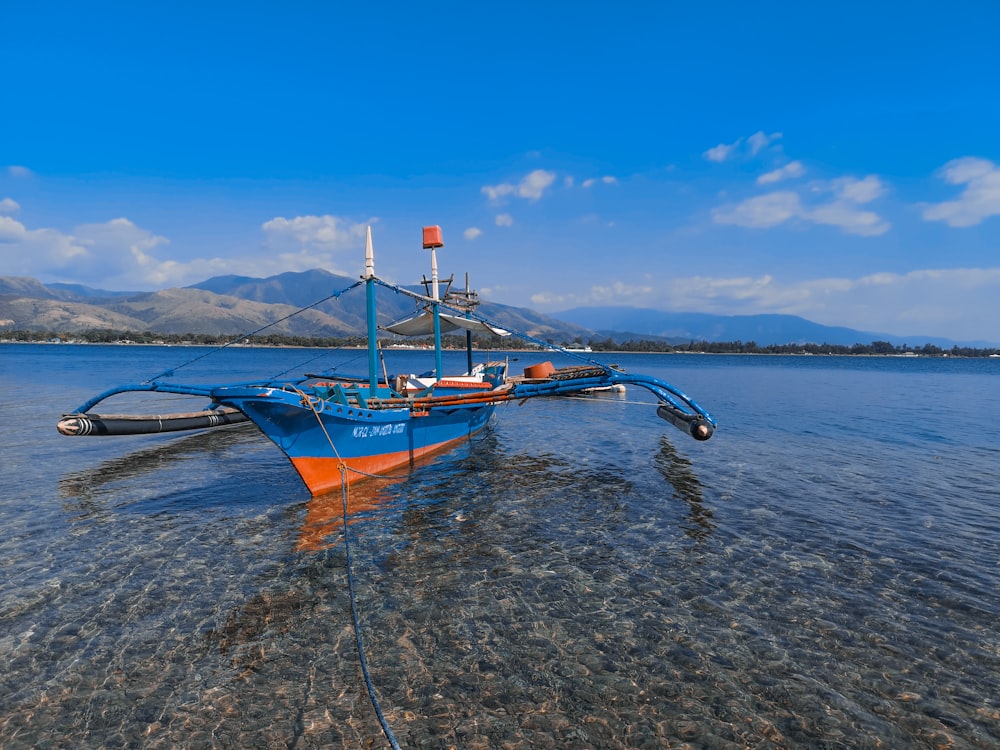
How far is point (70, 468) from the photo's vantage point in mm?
17297

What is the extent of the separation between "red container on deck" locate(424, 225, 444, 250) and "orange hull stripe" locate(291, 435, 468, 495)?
32.9 feet


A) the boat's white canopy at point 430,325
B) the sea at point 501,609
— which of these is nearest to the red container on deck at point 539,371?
the boat's white canopy at point 430,325

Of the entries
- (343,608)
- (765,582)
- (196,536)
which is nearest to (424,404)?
(196,536)

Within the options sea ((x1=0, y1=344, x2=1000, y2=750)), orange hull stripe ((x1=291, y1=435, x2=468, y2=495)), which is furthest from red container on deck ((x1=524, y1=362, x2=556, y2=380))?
orange hull stripe ((x1=291, y1=435, x2=468, y2=495))

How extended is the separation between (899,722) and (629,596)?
12.7ft

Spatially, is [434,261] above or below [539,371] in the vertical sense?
above

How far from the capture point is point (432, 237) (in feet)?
76.0

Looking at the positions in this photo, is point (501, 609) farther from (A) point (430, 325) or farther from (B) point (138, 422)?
(B) point (138, 422)

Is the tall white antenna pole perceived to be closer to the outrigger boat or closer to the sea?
the outrigger boat

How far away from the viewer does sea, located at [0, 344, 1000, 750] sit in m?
5.95

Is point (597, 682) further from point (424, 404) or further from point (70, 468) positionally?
point (70, 468)

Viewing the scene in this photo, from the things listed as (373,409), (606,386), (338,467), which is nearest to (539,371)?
(606,386)

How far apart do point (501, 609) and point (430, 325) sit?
19.5 m

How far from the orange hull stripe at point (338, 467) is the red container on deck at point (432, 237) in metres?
10.0
